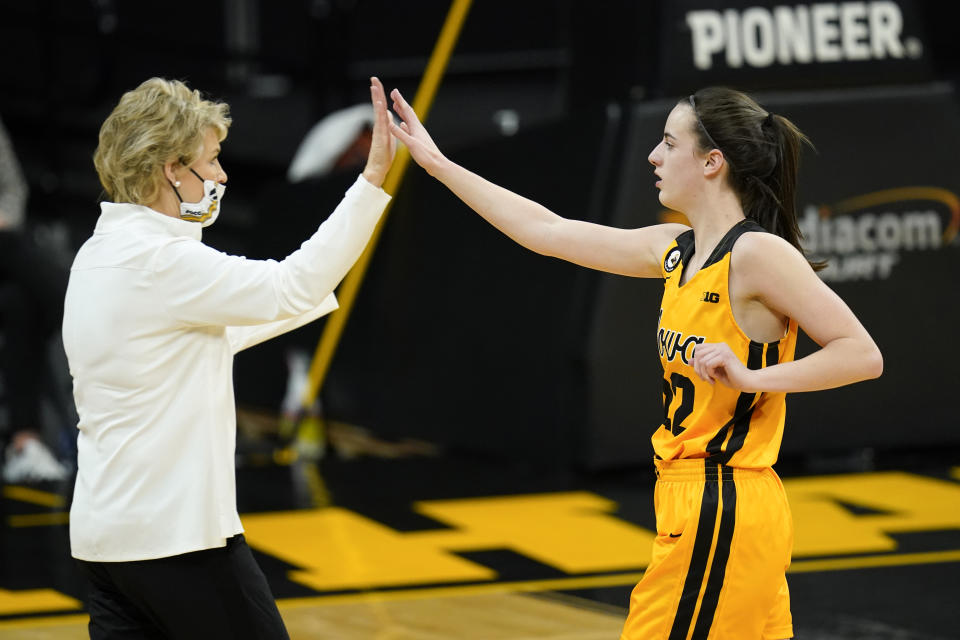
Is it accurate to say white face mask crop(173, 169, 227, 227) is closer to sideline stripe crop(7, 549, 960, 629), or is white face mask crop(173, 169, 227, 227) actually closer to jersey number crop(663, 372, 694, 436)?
jersey number crop(663, 372, 694, 436)

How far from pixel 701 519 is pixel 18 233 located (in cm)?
493

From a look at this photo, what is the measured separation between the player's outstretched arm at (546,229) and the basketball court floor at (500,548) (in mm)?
1443

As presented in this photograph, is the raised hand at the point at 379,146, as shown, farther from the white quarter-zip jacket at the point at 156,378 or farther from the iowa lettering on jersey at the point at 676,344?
the iowa lettering on jersey at the point at 676,344

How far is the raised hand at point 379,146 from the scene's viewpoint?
2680 millimetres

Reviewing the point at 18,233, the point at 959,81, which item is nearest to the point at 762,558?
the point at 18,233

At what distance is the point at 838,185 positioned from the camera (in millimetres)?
6172


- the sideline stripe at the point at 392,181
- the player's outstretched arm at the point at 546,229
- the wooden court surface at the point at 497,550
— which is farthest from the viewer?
the sideline stripe at the point at 392,181

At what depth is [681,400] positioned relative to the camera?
2566 millimetres

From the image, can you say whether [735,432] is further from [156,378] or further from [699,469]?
[156,378]

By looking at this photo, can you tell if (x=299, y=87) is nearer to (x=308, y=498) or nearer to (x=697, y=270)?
(x=308, y=498)

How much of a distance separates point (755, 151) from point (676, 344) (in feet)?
1.27

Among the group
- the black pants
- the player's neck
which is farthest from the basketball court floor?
the player's neck

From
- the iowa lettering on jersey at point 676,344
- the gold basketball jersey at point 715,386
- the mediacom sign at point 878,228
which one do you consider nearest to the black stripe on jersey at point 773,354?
the gold basketball jersey at point 715,386

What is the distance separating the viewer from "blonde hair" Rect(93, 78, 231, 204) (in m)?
2.52
